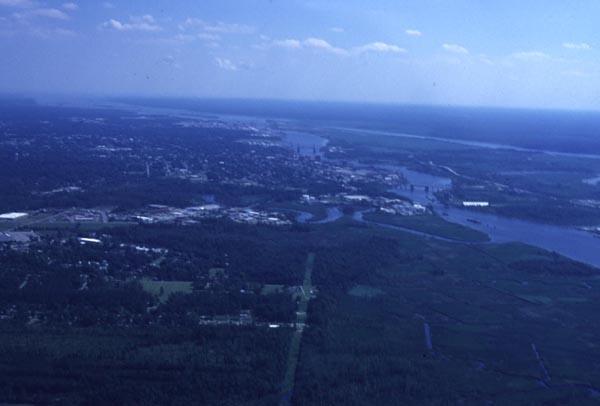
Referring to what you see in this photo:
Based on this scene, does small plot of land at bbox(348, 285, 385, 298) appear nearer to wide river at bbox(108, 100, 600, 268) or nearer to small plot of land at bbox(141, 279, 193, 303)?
small plot of land at bbox(141, 279, 193, 303)

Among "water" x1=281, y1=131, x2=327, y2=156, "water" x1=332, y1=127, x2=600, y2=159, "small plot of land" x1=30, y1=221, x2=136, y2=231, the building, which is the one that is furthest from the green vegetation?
"water" x1=332, y1=127, x2=600, y2=159

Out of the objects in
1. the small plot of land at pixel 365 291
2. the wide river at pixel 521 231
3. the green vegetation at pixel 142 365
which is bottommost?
the green vegetation at pixel 142 365

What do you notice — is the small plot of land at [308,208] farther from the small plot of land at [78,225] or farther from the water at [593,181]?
the water at [593,181]

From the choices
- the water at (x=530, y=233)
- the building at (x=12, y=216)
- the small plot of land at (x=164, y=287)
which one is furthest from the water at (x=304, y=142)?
the small plot of land at (x=164, y=287)

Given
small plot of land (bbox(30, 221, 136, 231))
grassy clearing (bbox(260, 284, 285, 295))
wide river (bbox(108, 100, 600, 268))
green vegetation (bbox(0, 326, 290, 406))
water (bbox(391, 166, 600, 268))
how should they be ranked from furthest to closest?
small plot of land (bbox(30, 221, 136, 231)) → wide river (bbox(108, 100, 600, 268)) → water (bbox(391, 166, 600, 268)) → grassy clearing (bbox(260, 284, 285, 295)) → green vegetation (bbox(0, 326, 290, 406))

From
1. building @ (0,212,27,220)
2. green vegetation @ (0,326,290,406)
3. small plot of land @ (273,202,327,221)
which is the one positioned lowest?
building @ (0,212,27,220)

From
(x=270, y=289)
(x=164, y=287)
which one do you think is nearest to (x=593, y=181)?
(x=270, y=289)

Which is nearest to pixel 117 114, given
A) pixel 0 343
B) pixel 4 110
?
pixel 4 110

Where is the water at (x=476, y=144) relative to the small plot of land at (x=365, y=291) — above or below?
above
